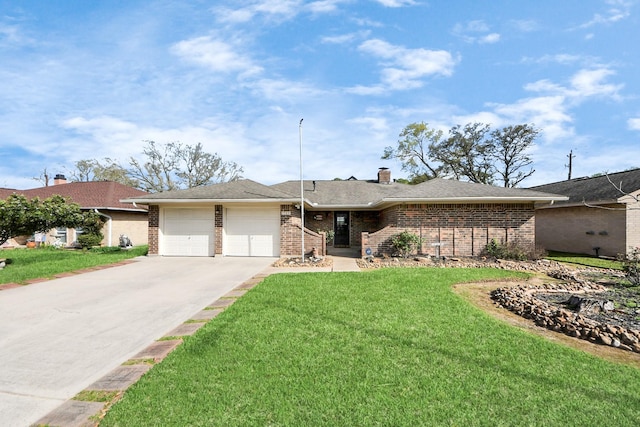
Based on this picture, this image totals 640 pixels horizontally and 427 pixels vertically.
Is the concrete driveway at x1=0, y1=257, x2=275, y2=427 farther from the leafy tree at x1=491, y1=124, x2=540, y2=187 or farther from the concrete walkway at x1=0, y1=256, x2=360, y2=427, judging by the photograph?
the leafy tree at x1=491, y1=124, x2=540, y2=187

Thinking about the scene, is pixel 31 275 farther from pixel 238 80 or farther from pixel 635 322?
pixel 635 322

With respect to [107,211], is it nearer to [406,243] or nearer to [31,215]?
[31,215]

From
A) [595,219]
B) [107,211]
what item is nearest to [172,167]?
[107,211]

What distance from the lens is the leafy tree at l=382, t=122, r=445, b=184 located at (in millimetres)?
30812

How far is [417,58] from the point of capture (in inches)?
396

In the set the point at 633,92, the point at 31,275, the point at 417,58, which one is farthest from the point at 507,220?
the point at 31,275

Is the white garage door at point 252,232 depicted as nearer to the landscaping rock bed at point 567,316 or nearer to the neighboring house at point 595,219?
the landscaping rock bed at point 567,316

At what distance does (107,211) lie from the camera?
659 inches

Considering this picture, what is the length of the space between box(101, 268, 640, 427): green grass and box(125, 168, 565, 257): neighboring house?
7065mm

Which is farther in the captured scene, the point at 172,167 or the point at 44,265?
the point at 172,167

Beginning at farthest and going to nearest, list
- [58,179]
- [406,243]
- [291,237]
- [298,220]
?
[58,179] → [298,220] → [291,237] → [406,243]

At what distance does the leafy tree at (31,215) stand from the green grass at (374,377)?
10121 millimetres

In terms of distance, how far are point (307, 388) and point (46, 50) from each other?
12185 millimetres

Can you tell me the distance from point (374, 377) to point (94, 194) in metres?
20.6
